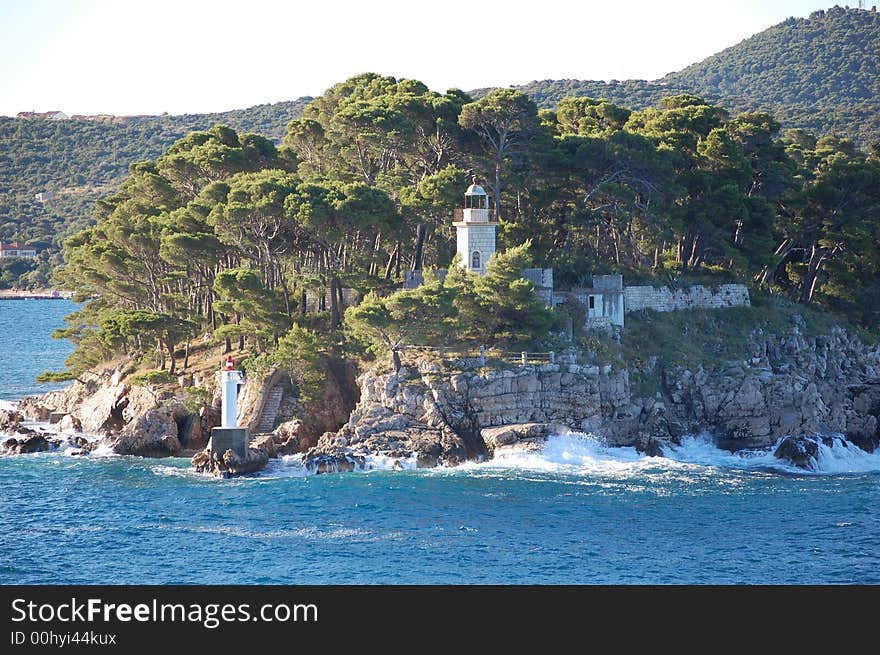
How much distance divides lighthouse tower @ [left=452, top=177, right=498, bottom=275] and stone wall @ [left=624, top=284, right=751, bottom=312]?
7109mm

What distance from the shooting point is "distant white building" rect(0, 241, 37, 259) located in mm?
170500

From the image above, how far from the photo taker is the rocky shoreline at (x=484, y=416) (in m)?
49.2

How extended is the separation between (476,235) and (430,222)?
5027 mm

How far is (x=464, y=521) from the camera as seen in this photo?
4006 centimetres

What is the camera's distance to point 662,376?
181 ft

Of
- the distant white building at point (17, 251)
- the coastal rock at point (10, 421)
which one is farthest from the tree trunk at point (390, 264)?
the distant white building at point (17, 251)

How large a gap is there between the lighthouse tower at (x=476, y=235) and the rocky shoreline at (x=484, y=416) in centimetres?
620

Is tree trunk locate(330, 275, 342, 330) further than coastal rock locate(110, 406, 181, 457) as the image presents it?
Yes

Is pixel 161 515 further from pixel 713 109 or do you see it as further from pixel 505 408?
pixel 713 109

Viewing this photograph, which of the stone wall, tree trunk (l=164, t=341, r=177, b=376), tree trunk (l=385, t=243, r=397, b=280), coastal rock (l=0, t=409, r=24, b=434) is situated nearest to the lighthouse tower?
tree trunk (l=385, t=243, r=397, b=280)

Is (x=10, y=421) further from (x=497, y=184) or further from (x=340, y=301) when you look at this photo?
(x=497, y=184)

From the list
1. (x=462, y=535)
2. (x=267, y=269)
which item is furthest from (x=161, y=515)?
(x=267, y=269)

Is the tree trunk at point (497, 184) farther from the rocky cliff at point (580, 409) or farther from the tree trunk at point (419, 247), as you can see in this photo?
the rocky cliff at point (580, 409)

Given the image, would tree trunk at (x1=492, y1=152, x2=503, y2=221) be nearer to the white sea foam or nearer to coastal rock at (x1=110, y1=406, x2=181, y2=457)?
the white sea foam
